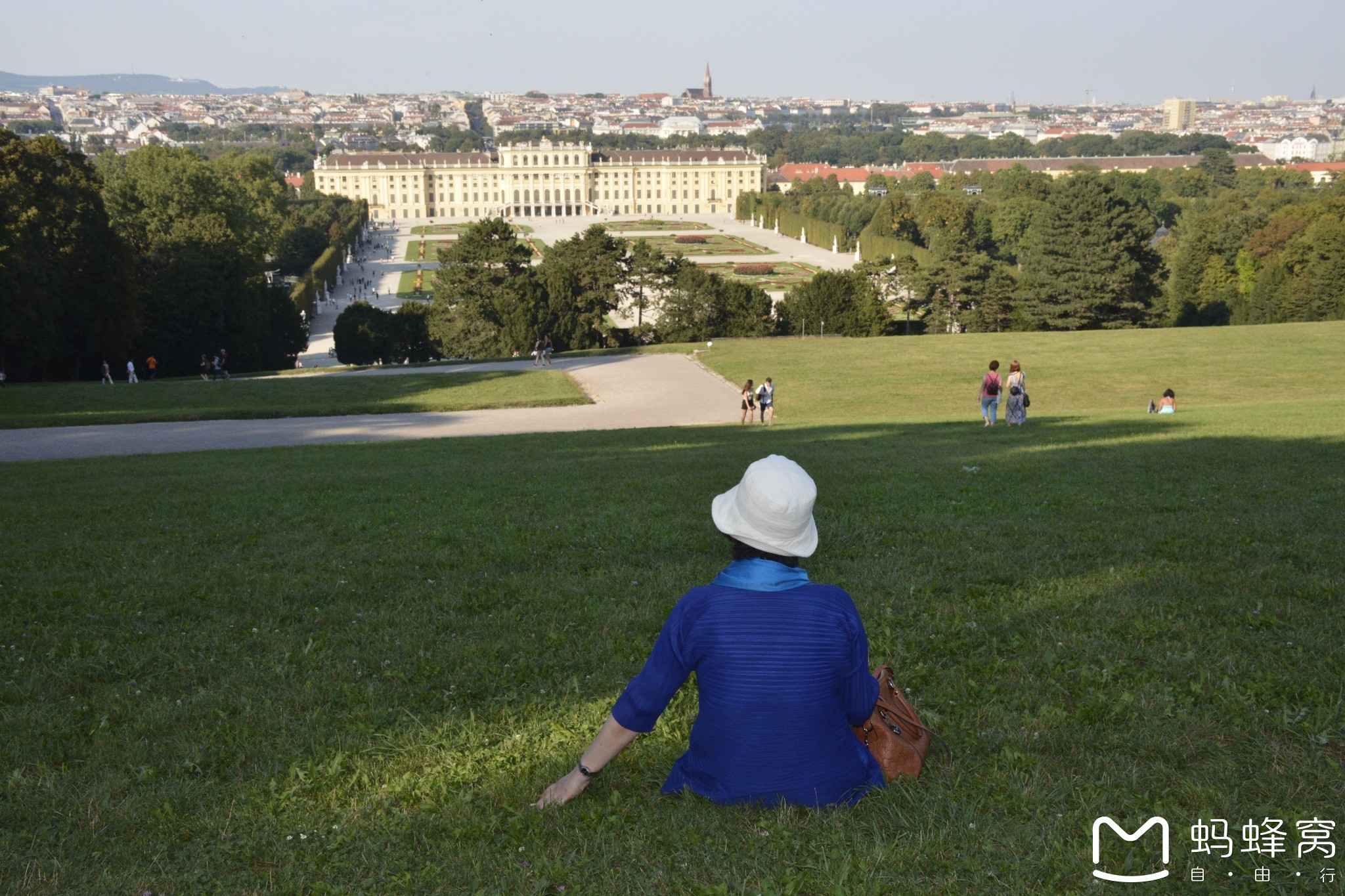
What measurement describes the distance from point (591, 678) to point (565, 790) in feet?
4.08

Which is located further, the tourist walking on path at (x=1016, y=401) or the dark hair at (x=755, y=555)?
the tourist walking on path at (x=1016, y=401)

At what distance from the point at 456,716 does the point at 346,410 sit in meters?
18.9

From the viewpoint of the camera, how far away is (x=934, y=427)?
56.3 ft

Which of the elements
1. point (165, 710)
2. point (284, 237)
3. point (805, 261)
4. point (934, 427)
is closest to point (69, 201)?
point (934, 427)

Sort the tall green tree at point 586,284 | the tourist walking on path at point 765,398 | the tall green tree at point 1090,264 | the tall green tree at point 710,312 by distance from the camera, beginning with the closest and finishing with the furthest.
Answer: the tourist walking on path at point 765,398 < the tall green tree at point 586,284 < the tall green tree at point 710,312 < the tall green tree at point 1090,264

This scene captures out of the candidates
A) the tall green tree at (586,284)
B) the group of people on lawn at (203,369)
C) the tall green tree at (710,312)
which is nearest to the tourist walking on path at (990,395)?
Answer: the group of people on lawn at (203,369)

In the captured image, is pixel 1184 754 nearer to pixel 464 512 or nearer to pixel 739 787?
pixel 739 787

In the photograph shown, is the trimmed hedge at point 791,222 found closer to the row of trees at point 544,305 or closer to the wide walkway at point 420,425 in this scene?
the row of trees at point 544,305

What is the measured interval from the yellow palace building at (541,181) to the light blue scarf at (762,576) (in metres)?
142

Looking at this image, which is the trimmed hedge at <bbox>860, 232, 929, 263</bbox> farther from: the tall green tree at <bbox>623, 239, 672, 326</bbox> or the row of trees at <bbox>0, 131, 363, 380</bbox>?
the row of trees at <bbox>0, 131, 363, 380</bbox>

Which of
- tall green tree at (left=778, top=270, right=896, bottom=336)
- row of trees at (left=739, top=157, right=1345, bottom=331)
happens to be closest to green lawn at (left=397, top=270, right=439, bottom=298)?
tall green tree at (left=778, top=270, right=896, bottom=336)

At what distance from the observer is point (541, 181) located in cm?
14225

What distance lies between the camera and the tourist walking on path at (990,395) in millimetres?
16719

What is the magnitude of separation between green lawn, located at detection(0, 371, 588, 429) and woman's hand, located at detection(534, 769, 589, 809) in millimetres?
19612
